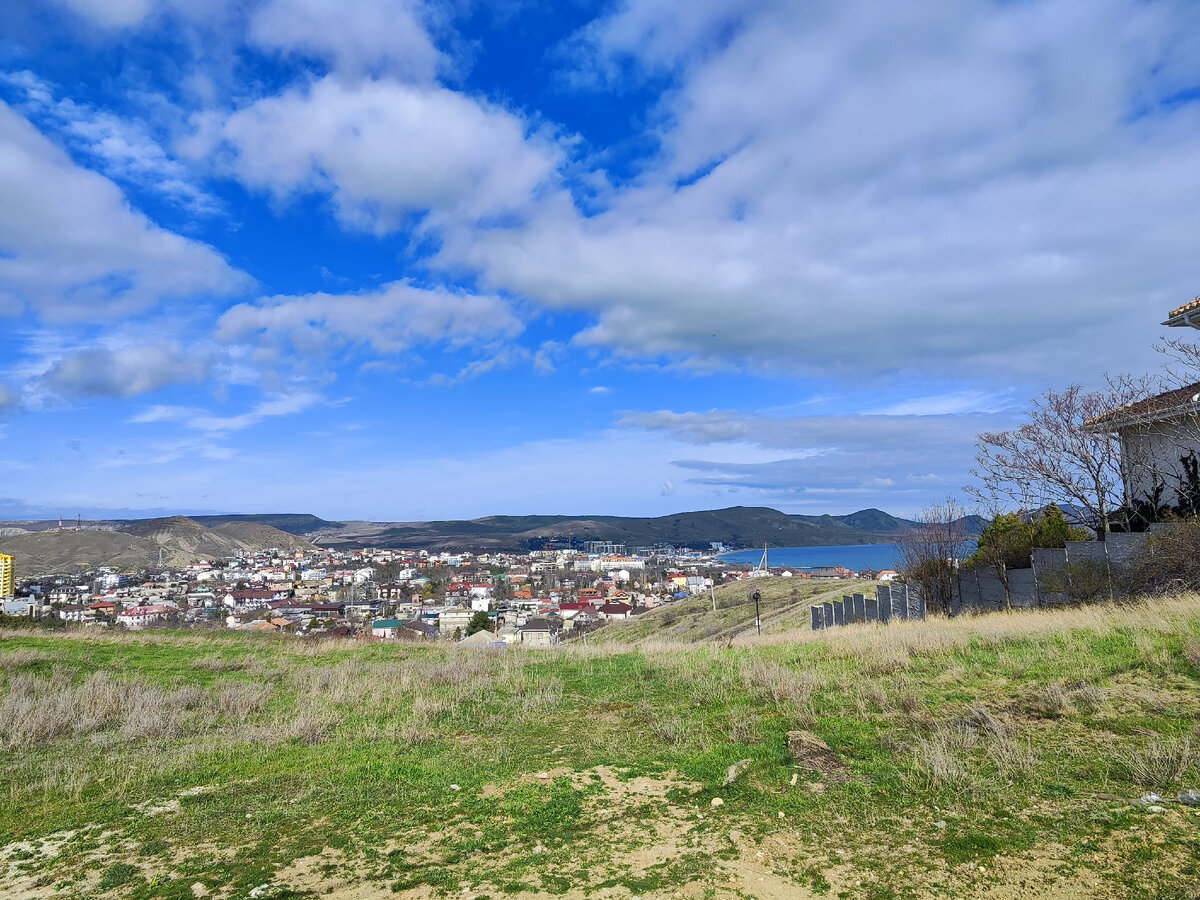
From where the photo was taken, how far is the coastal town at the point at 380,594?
41031mm

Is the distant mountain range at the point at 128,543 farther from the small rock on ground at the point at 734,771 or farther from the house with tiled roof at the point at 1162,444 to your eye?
the house with tiled roof at the point at 1162,444

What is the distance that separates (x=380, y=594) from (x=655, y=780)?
8142 cm

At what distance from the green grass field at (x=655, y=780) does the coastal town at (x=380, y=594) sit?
14108 mm

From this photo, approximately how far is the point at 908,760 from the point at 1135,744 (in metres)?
1.85

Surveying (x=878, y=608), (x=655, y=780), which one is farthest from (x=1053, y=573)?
(x=655, y=780)

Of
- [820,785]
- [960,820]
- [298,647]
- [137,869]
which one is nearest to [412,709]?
A: [137,869]

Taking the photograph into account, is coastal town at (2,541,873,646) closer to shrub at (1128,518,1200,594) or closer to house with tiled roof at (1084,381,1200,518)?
shrub at (1128,518,1200,594)

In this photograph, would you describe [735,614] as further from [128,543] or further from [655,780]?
[128,543]

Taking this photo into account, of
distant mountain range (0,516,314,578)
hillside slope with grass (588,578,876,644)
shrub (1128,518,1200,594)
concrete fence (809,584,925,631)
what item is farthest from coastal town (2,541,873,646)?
shrub (1128,518,1200,594)

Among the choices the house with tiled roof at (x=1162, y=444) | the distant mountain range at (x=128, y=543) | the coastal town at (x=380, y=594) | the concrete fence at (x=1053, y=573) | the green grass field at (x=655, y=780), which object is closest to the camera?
the green grass field at (x=655, y=780)

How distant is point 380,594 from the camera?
268 ft

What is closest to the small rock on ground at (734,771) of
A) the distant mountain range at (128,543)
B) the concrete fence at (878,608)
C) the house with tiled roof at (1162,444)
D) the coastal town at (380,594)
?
the concrete fence at (878,608)

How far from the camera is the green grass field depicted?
4.29m

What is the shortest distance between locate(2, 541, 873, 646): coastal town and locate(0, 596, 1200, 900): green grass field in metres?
14.1
